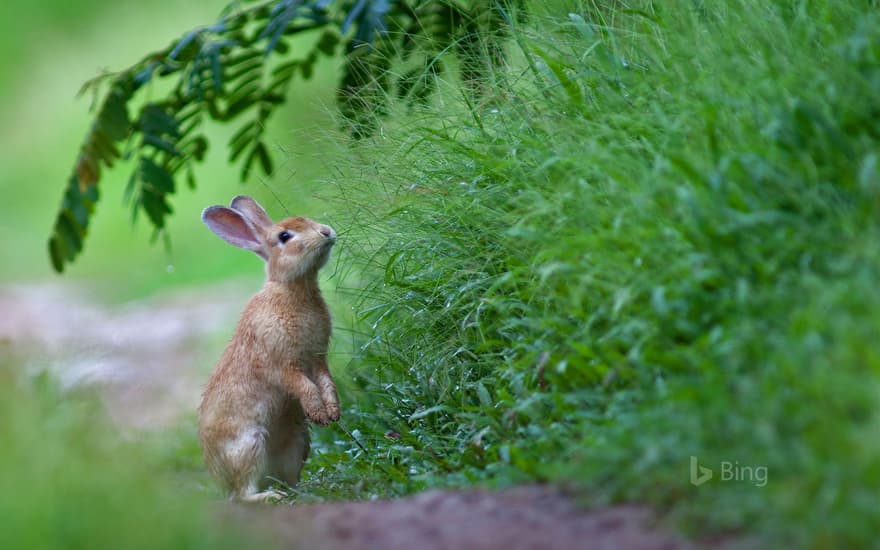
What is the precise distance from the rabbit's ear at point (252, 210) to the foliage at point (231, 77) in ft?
1.85

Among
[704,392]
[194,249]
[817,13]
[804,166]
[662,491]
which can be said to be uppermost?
[817,13]

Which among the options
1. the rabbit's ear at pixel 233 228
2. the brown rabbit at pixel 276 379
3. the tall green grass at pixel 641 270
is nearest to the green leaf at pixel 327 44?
the tall green grass at pixel 641 270

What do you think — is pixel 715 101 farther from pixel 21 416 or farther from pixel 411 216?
pixel 21 416

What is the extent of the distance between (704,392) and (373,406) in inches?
106

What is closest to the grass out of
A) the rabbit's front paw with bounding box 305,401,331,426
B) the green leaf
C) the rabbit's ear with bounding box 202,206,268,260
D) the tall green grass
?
the tall green grass

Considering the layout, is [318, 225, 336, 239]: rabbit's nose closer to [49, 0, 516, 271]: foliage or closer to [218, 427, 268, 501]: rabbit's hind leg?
[49, 0, 516, 271]: foliage

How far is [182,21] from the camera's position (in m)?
14.7

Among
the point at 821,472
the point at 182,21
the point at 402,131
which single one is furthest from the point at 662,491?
the point at 182,21

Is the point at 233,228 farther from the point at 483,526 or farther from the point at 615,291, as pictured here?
the point at 483,526

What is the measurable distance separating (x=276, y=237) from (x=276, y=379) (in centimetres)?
65

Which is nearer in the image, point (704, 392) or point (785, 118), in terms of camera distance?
point (704, 392)

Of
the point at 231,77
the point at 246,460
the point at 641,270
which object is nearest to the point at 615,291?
the point at 641,270

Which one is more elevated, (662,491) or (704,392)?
(704,392)

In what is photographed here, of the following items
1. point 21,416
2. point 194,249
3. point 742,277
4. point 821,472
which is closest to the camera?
point 821,472
